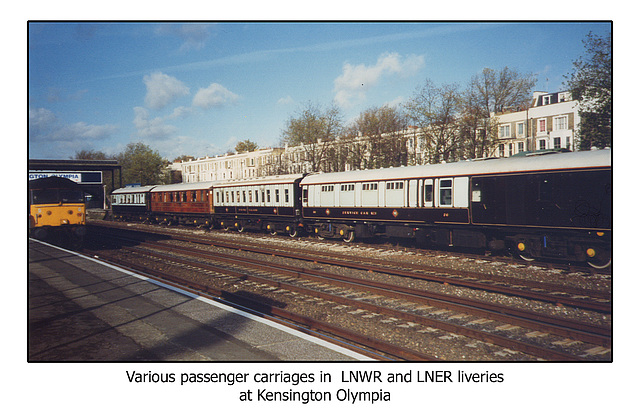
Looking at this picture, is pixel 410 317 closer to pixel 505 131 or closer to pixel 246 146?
pixel 505 131

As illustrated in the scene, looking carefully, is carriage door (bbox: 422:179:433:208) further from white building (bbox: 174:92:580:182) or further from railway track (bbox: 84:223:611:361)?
white building (bbox: 174:92:580:182)

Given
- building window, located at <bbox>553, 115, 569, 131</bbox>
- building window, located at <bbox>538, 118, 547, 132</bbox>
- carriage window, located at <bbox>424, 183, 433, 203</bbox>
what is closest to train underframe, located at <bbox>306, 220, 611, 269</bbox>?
carriage window, located at <bbox>424, 183, 433, 203</bbox>

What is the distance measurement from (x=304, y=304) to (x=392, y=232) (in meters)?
11.0

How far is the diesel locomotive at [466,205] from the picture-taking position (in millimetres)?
13961

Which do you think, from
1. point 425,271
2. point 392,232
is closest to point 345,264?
point 425,271

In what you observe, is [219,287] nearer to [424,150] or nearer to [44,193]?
[44,193]

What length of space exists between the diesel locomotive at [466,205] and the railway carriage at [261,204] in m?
0.08

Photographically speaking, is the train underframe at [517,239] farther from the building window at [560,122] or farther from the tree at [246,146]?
the tree at [246,146]

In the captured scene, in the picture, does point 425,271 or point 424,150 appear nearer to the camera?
point 425,271

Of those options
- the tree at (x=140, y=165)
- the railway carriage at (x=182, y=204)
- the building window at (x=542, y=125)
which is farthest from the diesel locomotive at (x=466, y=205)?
the tree at (x=140, y=165)

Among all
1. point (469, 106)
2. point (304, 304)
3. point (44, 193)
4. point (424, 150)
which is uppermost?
point (469, 106)

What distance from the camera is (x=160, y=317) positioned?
881cm
